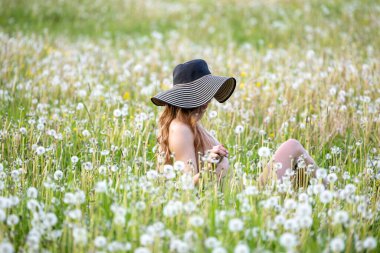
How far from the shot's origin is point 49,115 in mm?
5891

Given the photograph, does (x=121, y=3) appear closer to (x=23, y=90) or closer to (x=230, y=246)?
(x=23, y=90)

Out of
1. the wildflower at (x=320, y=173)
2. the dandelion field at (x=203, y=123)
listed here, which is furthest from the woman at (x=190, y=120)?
the wildflower at (x=320, y=173)

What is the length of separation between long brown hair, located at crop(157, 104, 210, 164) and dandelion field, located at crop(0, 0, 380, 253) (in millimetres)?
208

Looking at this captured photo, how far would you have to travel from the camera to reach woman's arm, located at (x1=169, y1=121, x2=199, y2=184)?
13.1 ft

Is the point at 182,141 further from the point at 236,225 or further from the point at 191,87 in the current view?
the point at 236,225

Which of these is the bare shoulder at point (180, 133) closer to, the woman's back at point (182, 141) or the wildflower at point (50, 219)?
the woman's back at point (182, 141)

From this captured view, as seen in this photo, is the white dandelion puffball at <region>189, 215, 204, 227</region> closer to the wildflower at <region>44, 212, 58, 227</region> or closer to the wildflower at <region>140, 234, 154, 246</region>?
the wildflower at <region>140, 234, 154, 246</region>

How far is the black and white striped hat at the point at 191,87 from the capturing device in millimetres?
4055

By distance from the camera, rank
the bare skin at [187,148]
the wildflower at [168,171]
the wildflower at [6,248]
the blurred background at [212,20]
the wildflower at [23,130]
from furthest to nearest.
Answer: the blurred background at [212,20], the wildflower at [23,130], the bare skin at [187,148], the wildflower at [168,171], the wildflower at [6,248]

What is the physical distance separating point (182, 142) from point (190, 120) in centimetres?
20

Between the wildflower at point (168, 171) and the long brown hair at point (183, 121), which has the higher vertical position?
the long brown hair at point (183, 121)

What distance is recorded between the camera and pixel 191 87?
4129mm

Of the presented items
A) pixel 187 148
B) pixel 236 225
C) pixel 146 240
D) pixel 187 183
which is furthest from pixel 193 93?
pixel 146 240

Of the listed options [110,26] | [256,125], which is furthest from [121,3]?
[256,125]
